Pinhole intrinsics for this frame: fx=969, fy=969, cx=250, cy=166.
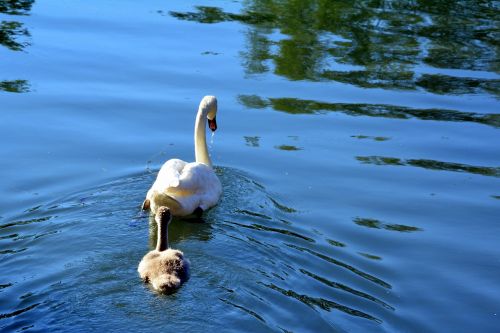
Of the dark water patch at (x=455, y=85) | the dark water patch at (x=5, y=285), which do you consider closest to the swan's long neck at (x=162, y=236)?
the dark water patch at (x=5, y=285)

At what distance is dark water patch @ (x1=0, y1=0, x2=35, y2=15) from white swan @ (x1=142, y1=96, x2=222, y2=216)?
842 cm

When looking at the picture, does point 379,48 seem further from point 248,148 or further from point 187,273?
point 187,273

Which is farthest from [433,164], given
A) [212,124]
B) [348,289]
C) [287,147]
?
[348,289]

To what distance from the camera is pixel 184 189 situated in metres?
10.9

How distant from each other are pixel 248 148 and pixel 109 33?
5.60 m

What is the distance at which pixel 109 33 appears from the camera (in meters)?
17.2

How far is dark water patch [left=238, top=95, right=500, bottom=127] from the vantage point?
14.0 metres

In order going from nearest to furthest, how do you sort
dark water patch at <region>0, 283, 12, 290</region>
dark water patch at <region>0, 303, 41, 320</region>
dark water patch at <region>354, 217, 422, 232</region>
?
dark water patch at <region>0, 303, 41, 320</region> < dark water patch at <region>0, 283, 12, 290</region> < dark water patch at <region>354, 217, 422, 232</region>

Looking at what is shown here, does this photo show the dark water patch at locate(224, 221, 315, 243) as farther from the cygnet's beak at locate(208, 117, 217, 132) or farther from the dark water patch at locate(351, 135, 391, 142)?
the dark water patch at locate(351, 135, 391, 142)

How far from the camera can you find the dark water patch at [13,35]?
16406 millimetres

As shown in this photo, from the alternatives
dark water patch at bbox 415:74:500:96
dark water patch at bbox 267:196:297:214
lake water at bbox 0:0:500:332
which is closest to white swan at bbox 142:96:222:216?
lake water at bbox 0:0:500:332

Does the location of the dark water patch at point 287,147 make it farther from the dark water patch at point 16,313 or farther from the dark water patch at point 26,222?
the dark water patch at point 16,313

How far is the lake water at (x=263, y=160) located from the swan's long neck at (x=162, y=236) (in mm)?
192

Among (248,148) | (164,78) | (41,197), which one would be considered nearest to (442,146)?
(248,148)
